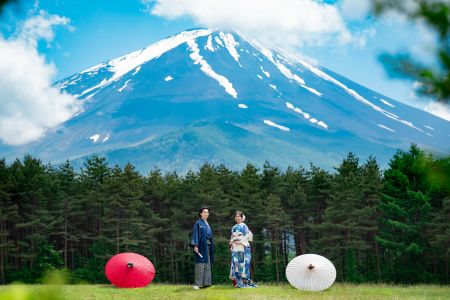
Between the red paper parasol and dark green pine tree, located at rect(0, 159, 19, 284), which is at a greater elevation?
dark green pine tree, located at rect(0, 159, 19, 284)

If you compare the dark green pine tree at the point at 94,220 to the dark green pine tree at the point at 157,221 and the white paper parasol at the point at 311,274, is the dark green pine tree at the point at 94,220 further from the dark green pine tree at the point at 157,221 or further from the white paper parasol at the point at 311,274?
the white paper parasol at the point at 311,274

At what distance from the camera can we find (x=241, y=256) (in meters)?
18.0

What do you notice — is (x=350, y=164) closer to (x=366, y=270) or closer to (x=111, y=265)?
(x=366, y=270)

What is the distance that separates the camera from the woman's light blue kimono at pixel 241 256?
1778 cm

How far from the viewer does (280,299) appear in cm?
1376

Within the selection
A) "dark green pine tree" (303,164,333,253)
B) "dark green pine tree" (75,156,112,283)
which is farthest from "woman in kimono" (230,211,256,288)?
"dark green pine tree" (303,164,333,253)

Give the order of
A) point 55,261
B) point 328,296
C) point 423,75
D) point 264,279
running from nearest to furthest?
point 423,75 < point 328,296 < point 55,261 < point 264,279

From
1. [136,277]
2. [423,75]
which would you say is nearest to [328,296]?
[136,277]

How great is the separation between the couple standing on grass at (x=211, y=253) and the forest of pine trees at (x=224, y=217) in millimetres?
22369

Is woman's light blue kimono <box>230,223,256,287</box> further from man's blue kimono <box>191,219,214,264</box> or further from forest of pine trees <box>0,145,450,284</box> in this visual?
forest of pine trees <box>0,145,450,284</box>

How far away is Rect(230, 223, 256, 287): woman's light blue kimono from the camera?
58.3 feet

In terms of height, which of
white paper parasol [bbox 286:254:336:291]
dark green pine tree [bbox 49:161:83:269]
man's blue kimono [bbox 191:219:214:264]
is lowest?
white paper parasol [bbox 286:254:336:291]

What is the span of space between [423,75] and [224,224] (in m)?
48.2

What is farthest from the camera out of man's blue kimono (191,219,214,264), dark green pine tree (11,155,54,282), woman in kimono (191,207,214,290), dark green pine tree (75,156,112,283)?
dark green pine tree (75,156,112,283)
